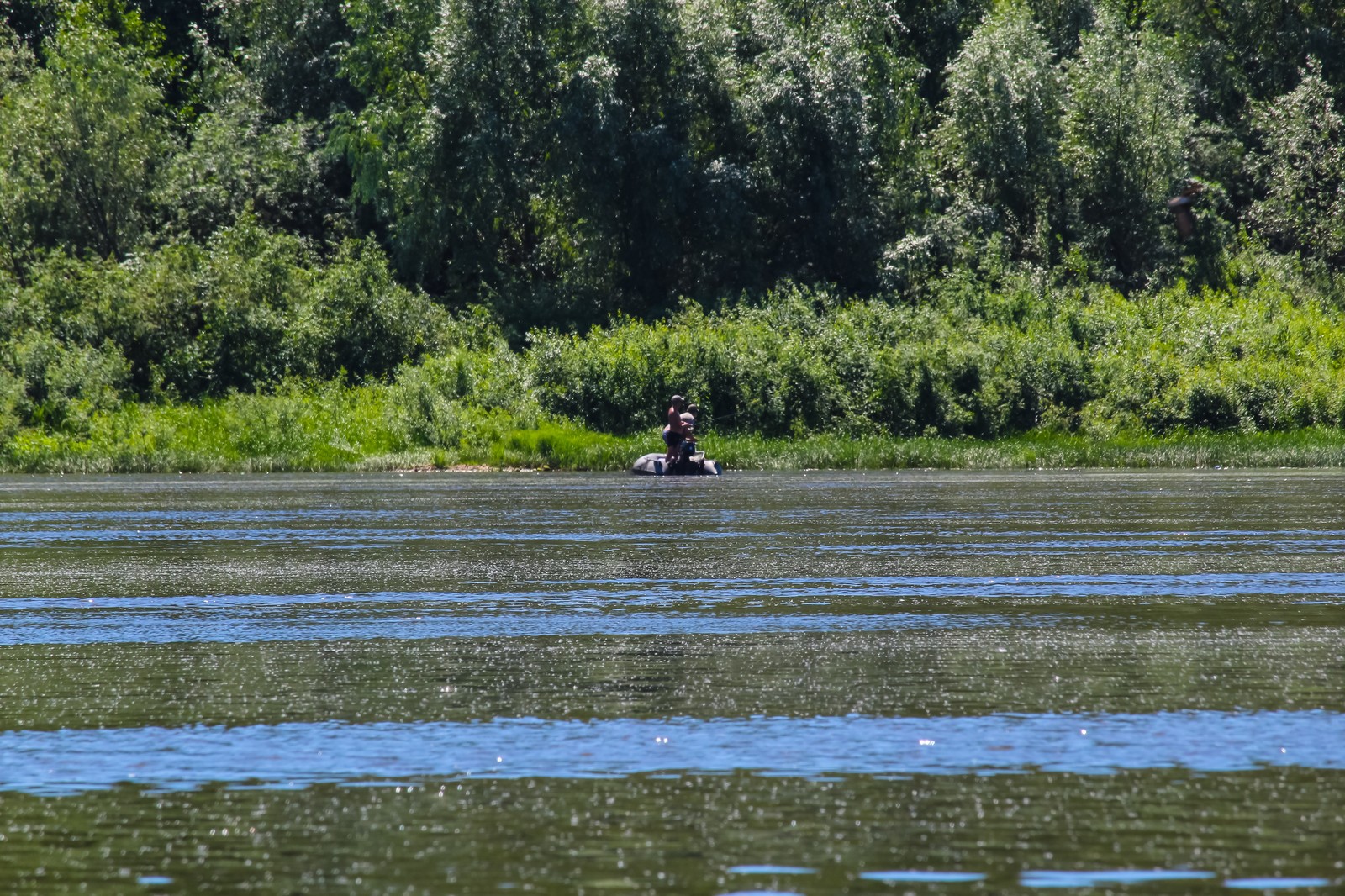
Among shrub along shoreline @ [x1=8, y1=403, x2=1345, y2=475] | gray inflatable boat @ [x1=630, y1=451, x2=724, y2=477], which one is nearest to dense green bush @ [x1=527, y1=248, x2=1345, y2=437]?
shrub along shoreline @ [x1=8, y1=403, x2=1345, y2=475]

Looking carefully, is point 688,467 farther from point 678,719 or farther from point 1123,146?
point 1123,146

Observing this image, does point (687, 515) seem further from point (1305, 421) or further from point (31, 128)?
point (31, 128)

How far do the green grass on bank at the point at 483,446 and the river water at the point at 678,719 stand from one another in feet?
83.2

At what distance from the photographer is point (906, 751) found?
7.84 meters

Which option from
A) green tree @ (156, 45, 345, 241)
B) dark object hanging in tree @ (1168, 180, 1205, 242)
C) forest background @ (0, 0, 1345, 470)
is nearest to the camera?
forest background @ (0, 0, 1345, 470)

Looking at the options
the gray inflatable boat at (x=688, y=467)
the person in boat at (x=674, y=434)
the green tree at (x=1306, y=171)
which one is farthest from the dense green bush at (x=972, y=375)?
the person in boat at (x=674, y=434)

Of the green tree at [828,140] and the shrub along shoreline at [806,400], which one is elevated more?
the green tree at [828,140]

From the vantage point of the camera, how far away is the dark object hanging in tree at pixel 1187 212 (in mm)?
56869

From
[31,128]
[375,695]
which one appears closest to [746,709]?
[375,695]

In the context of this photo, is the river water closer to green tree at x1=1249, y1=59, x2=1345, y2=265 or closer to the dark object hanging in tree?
the dark object hanging in tree

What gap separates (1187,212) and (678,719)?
5326 centimetres

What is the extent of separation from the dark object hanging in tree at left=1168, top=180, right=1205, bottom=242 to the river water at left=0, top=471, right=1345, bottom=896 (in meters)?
39.7

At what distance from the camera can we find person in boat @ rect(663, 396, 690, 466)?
→ 37.4 meters

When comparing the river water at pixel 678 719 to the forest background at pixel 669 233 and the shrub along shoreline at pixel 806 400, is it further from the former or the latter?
the forest background at pixel 669 233
